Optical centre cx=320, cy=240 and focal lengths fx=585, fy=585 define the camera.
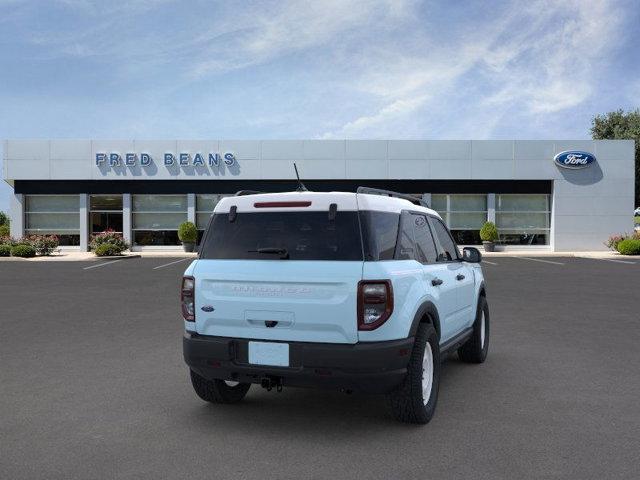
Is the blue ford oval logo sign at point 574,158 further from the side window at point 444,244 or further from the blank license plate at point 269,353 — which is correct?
the blank license plate at point 269,353

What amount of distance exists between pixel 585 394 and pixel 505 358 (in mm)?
1560

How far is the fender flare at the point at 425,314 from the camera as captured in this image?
437 cm

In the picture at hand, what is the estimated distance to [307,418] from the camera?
476cm

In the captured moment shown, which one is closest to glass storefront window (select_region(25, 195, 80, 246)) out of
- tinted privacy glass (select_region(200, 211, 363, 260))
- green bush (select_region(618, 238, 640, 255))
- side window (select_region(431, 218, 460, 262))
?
green bush (select_region(618, 238, 640, 255))

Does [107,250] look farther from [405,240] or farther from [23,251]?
[405,240]

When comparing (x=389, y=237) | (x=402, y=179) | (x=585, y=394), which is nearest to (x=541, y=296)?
(x=585, y=394)

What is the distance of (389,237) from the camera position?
4.49 metres

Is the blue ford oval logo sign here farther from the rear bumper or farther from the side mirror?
the rear bumper

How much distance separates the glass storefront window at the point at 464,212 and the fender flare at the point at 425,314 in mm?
29460

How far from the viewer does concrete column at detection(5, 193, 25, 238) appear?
33.6 meters

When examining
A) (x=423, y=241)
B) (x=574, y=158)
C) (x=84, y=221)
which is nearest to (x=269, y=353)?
(x=423, y=241)

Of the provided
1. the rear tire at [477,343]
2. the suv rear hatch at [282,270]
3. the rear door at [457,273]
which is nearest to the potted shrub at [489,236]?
the rear tire at [477,343]

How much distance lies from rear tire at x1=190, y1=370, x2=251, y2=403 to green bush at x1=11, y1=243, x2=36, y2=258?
26.6 metres

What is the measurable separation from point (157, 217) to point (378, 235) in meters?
31.0
